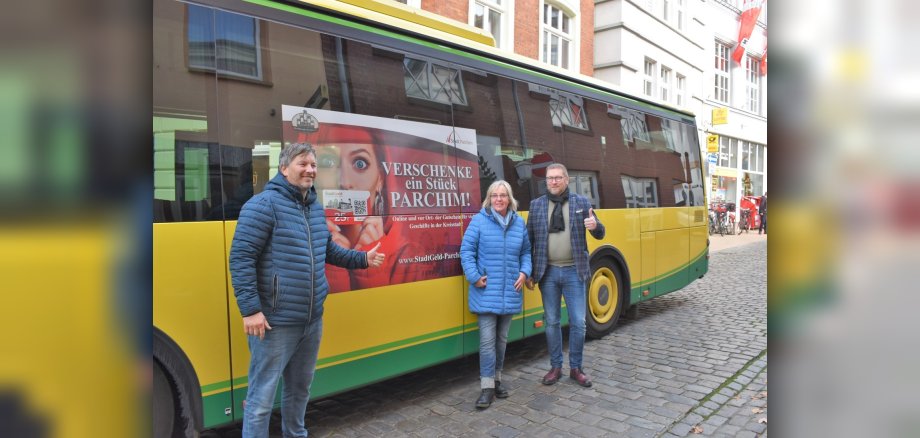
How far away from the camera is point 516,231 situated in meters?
4.68

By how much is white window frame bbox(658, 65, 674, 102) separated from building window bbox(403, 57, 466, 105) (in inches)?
743

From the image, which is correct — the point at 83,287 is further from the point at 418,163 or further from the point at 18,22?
the point at 418,163

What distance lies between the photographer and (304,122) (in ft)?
12.1

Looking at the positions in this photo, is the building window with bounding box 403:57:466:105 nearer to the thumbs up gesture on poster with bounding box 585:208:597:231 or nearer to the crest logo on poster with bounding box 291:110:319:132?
the crest logo on poster with bounding box 291:110:319:132

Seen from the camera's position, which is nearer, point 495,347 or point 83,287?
point 83,287

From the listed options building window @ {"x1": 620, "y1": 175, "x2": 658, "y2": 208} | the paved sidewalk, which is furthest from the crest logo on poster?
the paved sidewalk

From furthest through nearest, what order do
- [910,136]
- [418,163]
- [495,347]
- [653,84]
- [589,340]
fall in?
[653,84] → [589,340] → [495,347] → [418,163] → [910,136]

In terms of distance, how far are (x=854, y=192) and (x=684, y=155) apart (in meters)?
8.54

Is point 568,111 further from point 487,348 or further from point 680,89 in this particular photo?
point 680,89

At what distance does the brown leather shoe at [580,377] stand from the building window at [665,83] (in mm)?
19187

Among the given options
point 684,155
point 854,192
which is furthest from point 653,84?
point 854,192

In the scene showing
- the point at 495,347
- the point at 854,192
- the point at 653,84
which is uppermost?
the point at 653,84

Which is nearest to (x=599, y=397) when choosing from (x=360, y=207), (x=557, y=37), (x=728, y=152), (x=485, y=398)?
(x=485, y=398)

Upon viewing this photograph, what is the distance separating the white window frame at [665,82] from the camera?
2162 centimetres
